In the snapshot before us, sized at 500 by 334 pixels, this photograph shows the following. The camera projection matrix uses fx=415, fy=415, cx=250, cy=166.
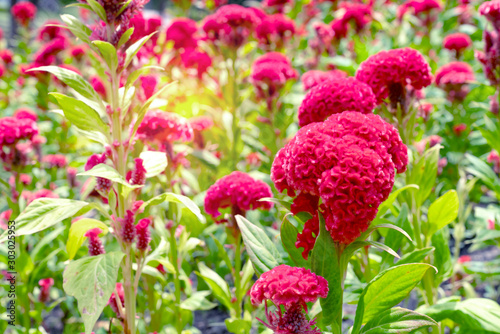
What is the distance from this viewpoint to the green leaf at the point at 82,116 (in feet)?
4.03

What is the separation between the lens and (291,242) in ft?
3.98

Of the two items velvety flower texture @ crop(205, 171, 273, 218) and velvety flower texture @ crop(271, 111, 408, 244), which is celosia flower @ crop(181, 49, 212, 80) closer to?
velvety flower texture @ crop(205, 171, 273, 218)

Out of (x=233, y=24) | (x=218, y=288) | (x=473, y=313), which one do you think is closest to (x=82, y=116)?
(x=218, y=288)

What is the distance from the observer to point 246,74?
358 cm

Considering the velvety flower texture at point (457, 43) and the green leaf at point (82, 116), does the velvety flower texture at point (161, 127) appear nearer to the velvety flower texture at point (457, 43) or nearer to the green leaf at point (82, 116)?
the green leaf at point (82, 116)

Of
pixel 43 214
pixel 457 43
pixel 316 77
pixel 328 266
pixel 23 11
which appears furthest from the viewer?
pixel 23 11

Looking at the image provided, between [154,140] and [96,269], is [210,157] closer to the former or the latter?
[154,140]

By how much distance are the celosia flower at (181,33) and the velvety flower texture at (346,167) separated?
8.08ft

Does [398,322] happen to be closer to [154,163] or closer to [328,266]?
[328,266]

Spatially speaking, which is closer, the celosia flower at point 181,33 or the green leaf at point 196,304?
the green leaf at point 196,304

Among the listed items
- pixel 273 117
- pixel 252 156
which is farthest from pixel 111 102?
pixel 252 156

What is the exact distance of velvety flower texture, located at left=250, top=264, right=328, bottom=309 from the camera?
0.93m

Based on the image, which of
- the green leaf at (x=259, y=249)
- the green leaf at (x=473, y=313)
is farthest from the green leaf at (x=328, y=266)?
the green leaf at (x=473, y=313)

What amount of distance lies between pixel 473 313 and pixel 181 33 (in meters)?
2.78
